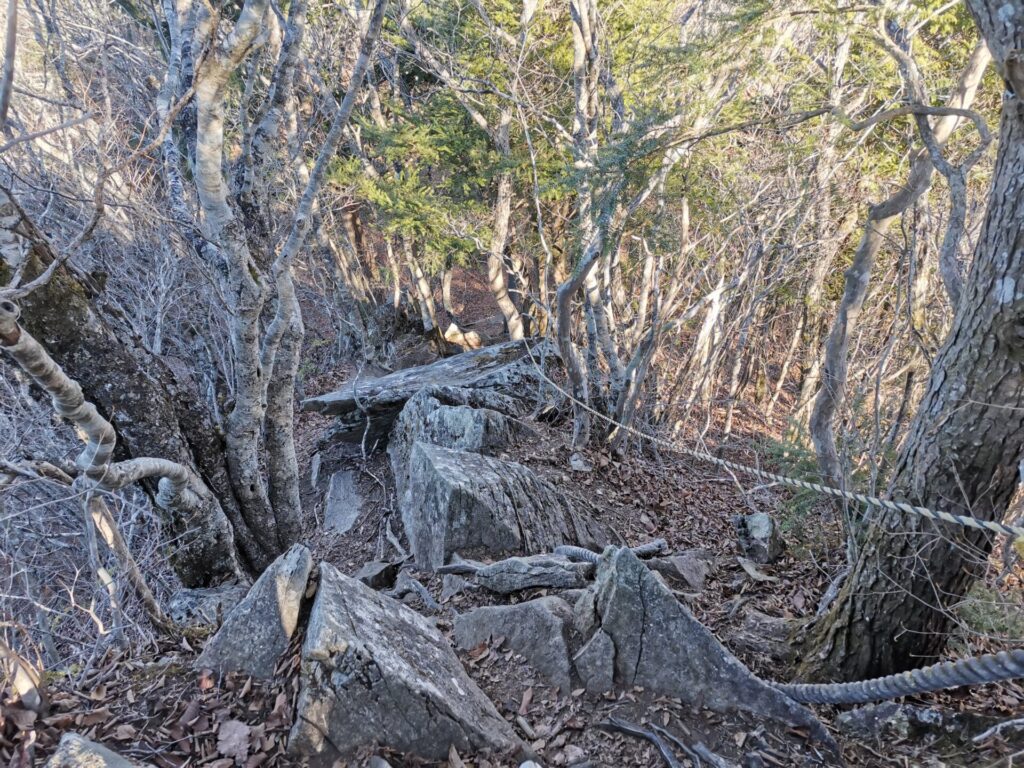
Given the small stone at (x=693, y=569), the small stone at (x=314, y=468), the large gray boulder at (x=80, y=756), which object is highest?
the large gray boulder at (x=80, y=756)

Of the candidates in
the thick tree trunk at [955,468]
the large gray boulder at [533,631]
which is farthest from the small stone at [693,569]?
the large gray boulder at [533,631]

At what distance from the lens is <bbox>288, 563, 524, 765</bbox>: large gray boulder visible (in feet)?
7.88

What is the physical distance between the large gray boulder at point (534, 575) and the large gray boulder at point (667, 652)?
30.5 inches

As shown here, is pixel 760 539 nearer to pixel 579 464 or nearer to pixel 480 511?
pixel 579 464

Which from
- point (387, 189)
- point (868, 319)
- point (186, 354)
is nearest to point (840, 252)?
point (868, 319)

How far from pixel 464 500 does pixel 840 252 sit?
907 cm

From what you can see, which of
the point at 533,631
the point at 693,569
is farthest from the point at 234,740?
the point at 693,569

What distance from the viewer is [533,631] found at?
11.2 ft

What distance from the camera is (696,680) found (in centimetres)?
306

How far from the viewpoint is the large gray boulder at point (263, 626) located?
2.67 meters

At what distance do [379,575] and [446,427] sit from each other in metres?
2.21

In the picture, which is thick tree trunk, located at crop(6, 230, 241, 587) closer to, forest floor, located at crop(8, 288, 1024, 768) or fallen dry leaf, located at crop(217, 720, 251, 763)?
forest floor, located at crop(8, 288, 1024, 768)

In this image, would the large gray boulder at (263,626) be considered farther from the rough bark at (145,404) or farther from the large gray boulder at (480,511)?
the rough bark at (145,404)

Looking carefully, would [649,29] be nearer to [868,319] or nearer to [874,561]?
[868,319]
